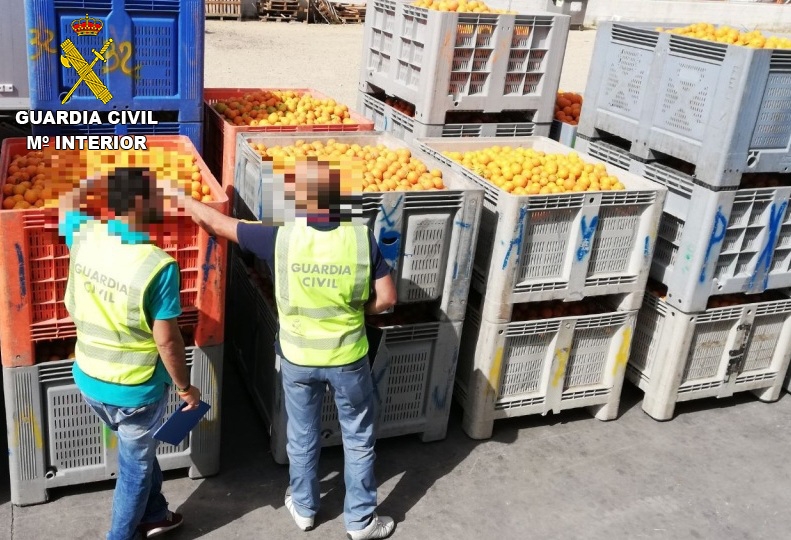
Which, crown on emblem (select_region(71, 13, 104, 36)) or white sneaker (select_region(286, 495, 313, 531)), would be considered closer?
white sneaker (select_region(286, 495, 313, 531))

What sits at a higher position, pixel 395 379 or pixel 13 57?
pixel 13 57

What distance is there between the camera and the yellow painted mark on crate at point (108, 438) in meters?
4.39

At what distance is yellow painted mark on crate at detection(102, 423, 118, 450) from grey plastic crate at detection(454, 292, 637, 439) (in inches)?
89.9

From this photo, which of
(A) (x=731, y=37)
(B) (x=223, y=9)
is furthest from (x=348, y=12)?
(A) (x=731, y=37)

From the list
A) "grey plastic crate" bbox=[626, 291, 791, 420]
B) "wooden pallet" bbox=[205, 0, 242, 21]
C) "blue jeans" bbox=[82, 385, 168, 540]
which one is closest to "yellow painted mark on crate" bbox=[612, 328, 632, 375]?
"grey plastic crate" bbox=[626, 291, 791, 420]

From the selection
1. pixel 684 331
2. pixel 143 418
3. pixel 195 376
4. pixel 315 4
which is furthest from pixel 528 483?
pixel 315 4

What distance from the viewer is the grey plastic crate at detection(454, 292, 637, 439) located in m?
5.25

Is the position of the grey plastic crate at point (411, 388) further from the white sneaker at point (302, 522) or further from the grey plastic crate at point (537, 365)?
the white sneaker at point (302, 522)

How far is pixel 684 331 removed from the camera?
5605mm

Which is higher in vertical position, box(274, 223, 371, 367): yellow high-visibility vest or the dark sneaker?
box(274, 223, 371, 367): yellow high-visibility vest

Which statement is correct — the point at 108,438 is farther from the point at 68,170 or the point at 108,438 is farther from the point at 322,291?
the point at 322,291

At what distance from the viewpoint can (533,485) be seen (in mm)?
5012

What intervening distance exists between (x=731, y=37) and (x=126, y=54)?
414cm

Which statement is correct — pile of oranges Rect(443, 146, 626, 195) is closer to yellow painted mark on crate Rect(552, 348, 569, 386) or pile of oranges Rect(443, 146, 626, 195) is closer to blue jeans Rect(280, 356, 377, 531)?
yellow painted mark on crate Rect(552, 348, 569, 386)
